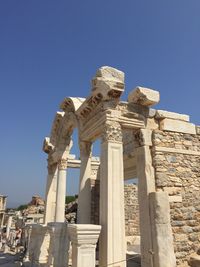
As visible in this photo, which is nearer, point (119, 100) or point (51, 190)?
point (119, 100)

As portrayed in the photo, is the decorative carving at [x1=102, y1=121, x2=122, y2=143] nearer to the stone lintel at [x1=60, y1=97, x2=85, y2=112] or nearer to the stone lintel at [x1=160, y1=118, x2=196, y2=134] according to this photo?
the stone lintel at [x1=160, y1=118, x2=196, y2=134]

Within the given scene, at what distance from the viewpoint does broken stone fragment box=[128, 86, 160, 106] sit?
6.34 metres

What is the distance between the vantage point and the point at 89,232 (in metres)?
4.64

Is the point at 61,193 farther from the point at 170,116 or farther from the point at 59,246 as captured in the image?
the point at 170,116

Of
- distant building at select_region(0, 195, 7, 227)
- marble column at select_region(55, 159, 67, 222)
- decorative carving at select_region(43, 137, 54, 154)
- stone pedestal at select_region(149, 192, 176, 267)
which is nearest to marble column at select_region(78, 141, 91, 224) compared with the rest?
marble column at select_region(55, 159, 67, 222)

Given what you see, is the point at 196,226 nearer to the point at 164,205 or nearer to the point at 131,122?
the point at 164,205

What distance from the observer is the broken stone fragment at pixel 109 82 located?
5.70 metres

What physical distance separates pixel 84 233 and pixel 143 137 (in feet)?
9.79

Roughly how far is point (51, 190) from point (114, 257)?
5.81 m

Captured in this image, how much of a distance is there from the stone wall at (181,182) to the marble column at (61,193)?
161 inches

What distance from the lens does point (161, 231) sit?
18.1 ft

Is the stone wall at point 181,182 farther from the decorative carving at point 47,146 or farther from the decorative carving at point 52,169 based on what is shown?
the decorative carving at point 47,146

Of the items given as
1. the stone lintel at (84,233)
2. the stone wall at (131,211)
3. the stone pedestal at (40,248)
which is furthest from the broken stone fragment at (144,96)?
the stone wall at (131,211)

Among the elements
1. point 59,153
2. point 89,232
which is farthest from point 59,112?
point 89,232
